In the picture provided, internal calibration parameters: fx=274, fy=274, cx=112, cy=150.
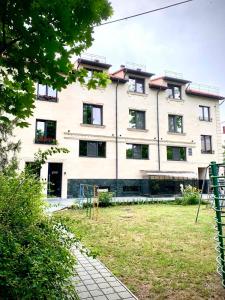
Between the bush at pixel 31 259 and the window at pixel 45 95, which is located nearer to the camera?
the bush at pixel 31 259

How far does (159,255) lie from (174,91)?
79.2 ft

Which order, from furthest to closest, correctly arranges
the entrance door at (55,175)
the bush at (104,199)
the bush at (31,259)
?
the entrance door at (55,175)
the bush at (104,199)
the bush at (31,259)

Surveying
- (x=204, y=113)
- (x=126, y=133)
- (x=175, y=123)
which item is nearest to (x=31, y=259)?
(x=126, y=133)

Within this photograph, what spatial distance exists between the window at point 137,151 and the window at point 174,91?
20.9ft

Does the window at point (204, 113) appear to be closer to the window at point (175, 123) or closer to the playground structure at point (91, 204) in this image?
the window at point (175, 123)

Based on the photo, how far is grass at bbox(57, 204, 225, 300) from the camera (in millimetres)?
4695

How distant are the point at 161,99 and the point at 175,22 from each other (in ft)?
67.6

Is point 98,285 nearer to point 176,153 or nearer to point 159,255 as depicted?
point 159,255

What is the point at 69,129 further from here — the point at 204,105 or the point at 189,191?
the point at 204,105

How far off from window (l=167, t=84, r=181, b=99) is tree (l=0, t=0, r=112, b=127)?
2572cm

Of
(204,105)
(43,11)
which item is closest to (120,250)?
(43,11)

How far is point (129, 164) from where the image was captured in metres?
25.3

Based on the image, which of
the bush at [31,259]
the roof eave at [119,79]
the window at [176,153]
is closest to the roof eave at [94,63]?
the roof eave at [119,79]

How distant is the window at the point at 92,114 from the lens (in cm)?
2420
